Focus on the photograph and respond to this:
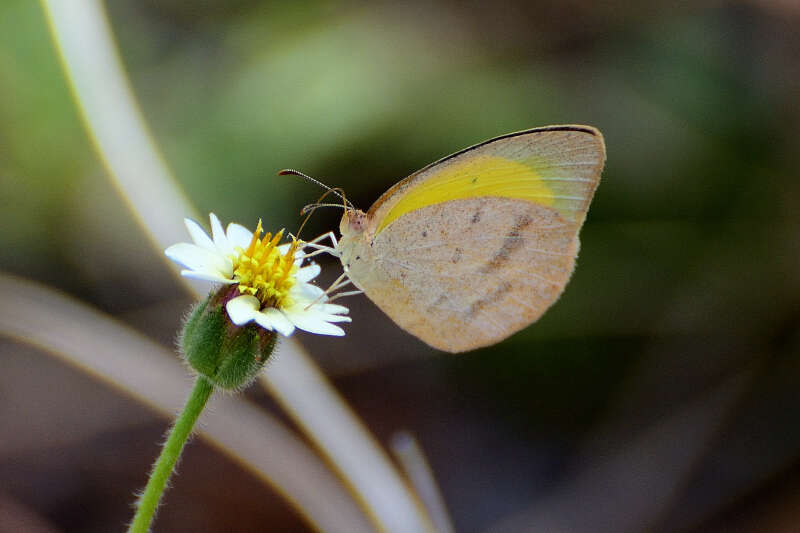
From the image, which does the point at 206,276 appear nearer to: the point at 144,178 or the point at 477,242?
the point at 477,242

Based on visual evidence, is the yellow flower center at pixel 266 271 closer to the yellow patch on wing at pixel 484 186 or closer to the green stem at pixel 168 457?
the green stem at pixel 168 457

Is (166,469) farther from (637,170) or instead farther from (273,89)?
(637,170)

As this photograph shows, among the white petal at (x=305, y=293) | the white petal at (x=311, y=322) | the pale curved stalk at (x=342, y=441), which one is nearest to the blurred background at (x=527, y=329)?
the pale curved stalk at (x=342, y=441)

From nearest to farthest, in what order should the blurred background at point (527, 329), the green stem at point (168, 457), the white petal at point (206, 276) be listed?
the green stem at point (168, 457)
the white petal at point (206, 276)
the blurred background at point (527, 329)

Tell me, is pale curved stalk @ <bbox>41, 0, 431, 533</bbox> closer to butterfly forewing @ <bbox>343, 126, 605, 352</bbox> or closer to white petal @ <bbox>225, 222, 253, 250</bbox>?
butterfly forewing @ <bbox>343, 126, 605, 352</bbox>

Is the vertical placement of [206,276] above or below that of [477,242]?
below

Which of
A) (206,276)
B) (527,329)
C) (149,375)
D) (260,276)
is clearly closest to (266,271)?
(260,276)
